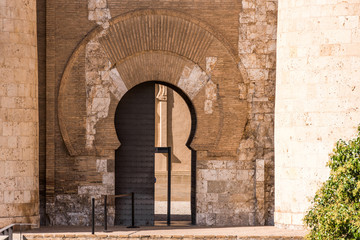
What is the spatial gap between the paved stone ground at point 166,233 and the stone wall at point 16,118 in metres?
0.50

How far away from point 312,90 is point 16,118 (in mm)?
4423

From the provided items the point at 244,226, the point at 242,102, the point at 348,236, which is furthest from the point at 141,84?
the point at 348,236

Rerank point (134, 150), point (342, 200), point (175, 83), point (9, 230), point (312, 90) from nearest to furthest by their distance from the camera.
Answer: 1. point (342, 200)
2. point (9, 230)
3. point (312, 90)
4. point (175, 83)
5. point (134, 150)

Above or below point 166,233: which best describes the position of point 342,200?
above

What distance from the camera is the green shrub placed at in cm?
850

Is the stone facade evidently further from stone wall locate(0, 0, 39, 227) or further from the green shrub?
the green shrub

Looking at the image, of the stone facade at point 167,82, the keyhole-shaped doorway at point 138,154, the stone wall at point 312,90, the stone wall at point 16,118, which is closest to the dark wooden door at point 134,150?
the keyhole-shaped doorway at point 138,154

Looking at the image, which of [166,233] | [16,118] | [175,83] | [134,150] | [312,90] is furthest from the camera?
[134,150]

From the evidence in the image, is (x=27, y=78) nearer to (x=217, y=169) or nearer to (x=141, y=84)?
(x=141, y=84)

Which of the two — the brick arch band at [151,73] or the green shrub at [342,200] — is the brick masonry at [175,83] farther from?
the green shrub at [342,200]

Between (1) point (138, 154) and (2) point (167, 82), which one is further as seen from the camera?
(1) point (138, 154)

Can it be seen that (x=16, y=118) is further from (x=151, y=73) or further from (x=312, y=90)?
(x=312, y=90)

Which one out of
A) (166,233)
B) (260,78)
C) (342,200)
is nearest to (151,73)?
(260,78)

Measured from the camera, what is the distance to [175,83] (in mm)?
13719
